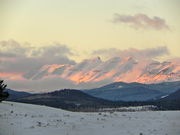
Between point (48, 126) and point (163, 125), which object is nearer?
point (48, 126)

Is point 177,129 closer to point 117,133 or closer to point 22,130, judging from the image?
point 117,133

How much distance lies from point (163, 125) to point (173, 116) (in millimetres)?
8479

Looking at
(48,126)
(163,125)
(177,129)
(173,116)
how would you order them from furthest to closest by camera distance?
(173,116), (163,125), (177,129), (48,126)

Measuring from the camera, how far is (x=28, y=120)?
1532 inches

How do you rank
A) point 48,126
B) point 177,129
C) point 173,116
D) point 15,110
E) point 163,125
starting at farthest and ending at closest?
point 173,116
point 15,110
point 163,125
point 177,129
point 48,126

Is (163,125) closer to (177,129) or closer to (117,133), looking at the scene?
(177,129)

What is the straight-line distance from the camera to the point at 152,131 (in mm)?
37031

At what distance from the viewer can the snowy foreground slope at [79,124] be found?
3494 cm

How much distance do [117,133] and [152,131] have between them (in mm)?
3558

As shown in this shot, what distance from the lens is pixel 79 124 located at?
3888 cm

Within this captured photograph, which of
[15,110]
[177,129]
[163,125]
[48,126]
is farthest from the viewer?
[15,110]

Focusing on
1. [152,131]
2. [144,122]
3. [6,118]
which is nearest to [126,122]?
[144,122]

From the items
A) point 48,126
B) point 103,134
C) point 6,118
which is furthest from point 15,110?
point 103,134

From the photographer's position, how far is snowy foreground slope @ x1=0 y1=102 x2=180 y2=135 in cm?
3494
